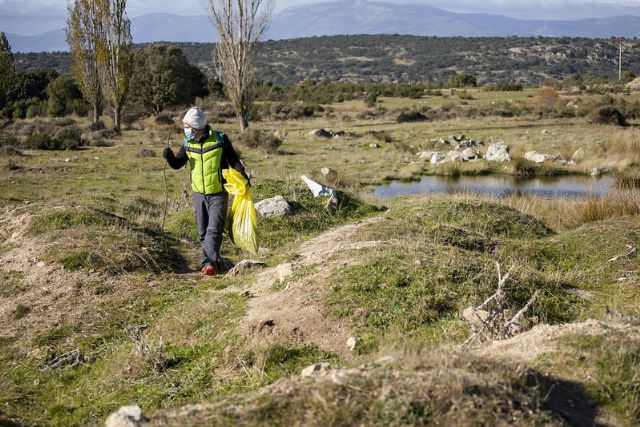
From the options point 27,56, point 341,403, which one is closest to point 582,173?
point 341,403

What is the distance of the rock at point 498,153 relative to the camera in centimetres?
2395

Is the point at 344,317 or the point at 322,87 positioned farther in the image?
the point at 322,87

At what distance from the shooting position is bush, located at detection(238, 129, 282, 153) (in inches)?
1064

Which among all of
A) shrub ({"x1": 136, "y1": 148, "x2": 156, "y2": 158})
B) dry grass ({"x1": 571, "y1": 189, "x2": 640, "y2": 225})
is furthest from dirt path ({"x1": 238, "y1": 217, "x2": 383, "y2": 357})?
shrub ({"x1": 136, "y1": 148, "x2": 156, "y2": 158})

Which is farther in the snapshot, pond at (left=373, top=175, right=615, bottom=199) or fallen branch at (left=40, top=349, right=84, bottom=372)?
pond at (left=373, top=175, right=615, bottom=199)

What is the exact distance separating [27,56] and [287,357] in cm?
11825

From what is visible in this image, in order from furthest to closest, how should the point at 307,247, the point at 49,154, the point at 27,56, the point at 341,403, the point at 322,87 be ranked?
the point at 27,56 < the point at 322,87 < the point at 49,154 < the point at 307,247 < the point at 341,403

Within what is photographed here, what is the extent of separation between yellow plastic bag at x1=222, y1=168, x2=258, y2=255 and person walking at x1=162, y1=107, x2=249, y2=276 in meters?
0.08

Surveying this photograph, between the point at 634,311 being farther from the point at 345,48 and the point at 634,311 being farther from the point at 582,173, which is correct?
the point at 345,48

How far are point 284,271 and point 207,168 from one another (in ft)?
5.66

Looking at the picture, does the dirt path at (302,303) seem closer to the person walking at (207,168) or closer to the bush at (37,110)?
the person walking at (207,168)

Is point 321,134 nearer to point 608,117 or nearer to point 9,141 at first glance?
point 9,141

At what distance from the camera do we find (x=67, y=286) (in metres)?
7.77

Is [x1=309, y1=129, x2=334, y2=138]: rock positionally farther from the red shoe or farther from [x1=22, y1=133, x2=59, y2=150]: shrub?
the red shoe
